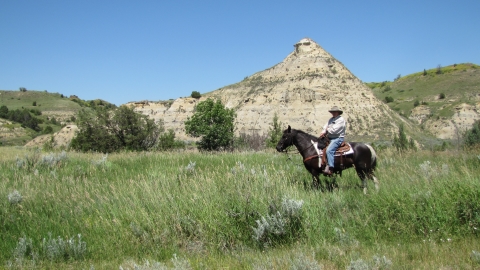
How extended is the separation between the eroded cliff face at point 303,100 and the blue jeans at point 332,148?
129 feet

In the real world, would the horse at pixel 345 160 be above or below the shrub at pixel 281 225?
above

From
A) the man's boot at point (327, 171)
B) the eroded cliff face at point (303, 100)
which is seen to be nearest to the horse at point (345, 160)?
the man's boot at point (327, 171)

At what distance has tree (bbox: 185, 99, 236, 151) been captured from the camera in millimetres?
34000

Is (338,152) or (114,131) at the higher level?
(114,131)

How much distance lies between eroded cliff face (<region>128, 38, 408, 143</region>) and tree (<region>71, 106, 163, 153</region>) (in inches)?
987

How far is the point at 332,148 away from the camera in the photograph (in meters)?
8.75

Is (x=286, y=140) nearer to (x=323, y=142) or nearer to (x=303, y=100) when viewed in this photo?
(x=323, y=142)

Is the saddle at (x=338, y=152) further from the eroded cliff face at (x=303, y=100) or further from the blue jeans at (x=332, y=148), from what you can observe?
the eroded cliff face at (x=303, y=100)

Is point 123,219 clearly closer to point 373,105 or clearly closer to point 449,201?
point 449,201

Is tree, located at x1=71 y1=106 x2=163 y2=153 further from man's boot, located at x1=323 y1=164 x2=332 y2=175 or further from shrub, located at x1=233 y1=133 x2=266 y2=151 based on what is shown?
man's boot, located at x1=323 y1=164 x2=332 y2=175

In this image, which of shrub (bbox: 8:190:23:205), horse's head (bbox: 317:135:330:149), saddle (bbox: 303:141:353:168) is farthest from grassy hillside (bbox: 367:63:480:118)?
shrub (bbox: 8:190:23:205)

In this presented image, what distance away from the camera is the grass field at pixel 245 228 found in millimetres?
4633

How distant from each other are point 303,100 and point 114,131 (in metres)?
32.3

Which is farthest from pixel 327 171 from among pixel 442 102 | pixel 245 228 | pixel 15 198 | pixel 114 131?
pixel 442 102
